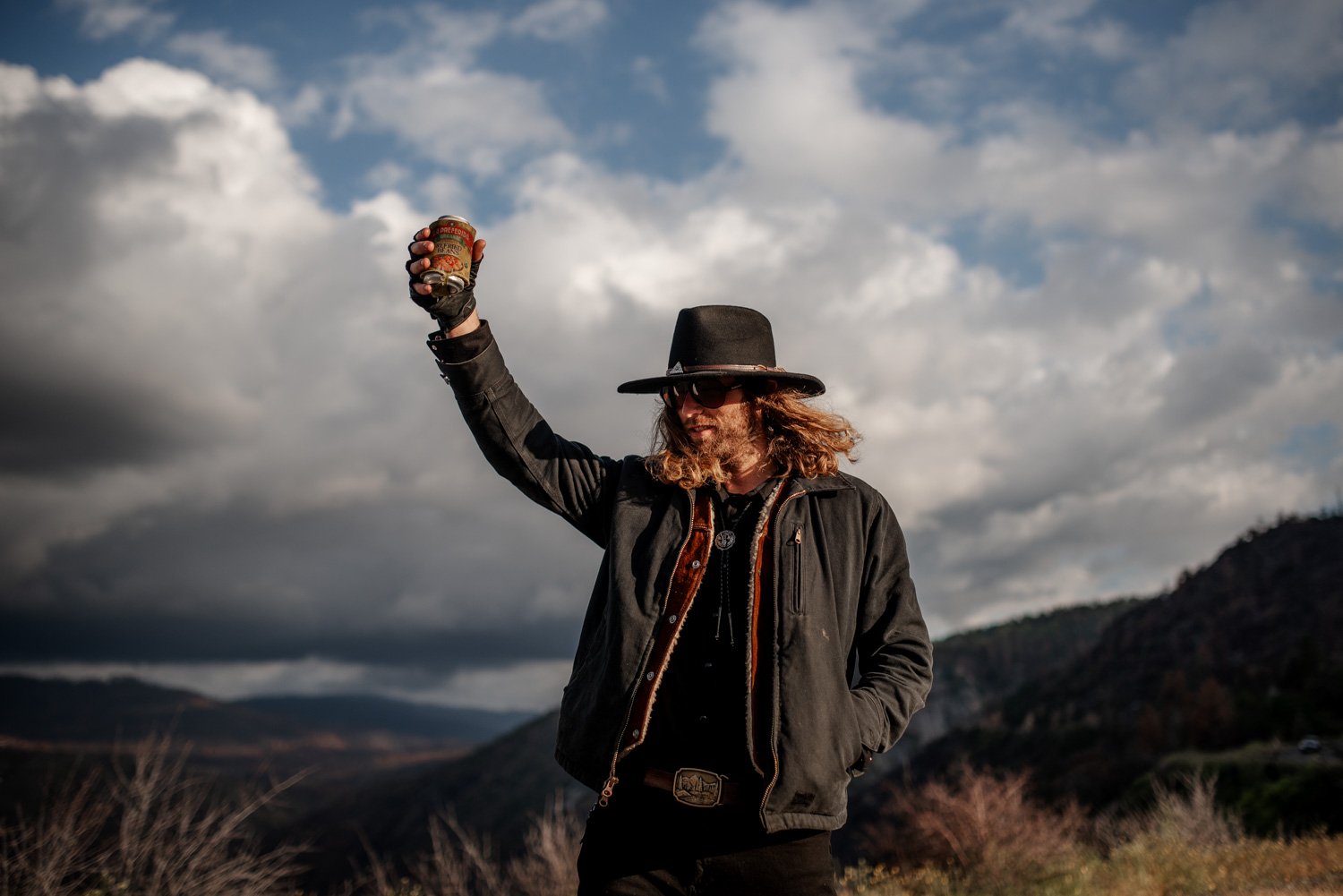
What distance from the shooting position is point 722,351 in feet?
10.4

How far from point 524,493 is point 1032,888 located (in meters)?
11.2

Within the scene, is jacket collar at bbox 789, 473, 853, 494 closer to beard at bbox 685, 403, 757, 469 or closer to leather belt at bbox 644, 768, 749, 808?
beard at bbox 685, 403, 757, 469

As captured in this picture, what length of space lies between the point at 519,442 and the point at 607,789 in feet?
3.22

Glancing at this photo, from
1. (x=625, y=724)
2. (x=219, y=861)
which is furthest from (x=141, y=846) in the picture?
(x=625, y=724)

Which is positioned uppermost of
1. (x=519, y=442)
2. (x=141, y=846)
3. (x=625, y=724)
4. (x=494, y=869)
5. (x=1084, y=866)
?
(x=519, y=442)

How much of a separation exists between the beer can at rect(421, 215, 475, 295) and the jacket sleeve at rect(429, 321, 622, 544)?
143mm

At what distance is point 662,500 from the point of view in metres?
3.00

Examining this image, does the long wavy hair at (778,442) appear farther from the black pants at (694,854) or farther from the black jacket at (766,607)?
the black pants at (694,854)

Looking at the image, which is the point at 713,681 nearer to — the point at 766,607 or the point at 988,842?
the point at 766,607

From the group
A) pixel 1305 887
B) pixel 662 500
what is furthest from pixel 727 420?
pixel 1305 887

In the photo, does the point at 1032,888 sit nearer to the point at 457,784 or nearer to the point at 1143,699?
the point at 1143,699

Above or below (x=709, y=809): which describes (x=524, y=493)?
→ above

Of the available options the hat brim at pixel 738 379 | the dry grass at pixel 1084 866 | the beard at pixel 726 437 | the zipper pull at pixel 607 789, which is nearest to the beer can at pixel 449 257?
the hat brim at pixel 738 379

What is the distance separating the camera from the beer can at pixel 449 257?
2.79 meters
